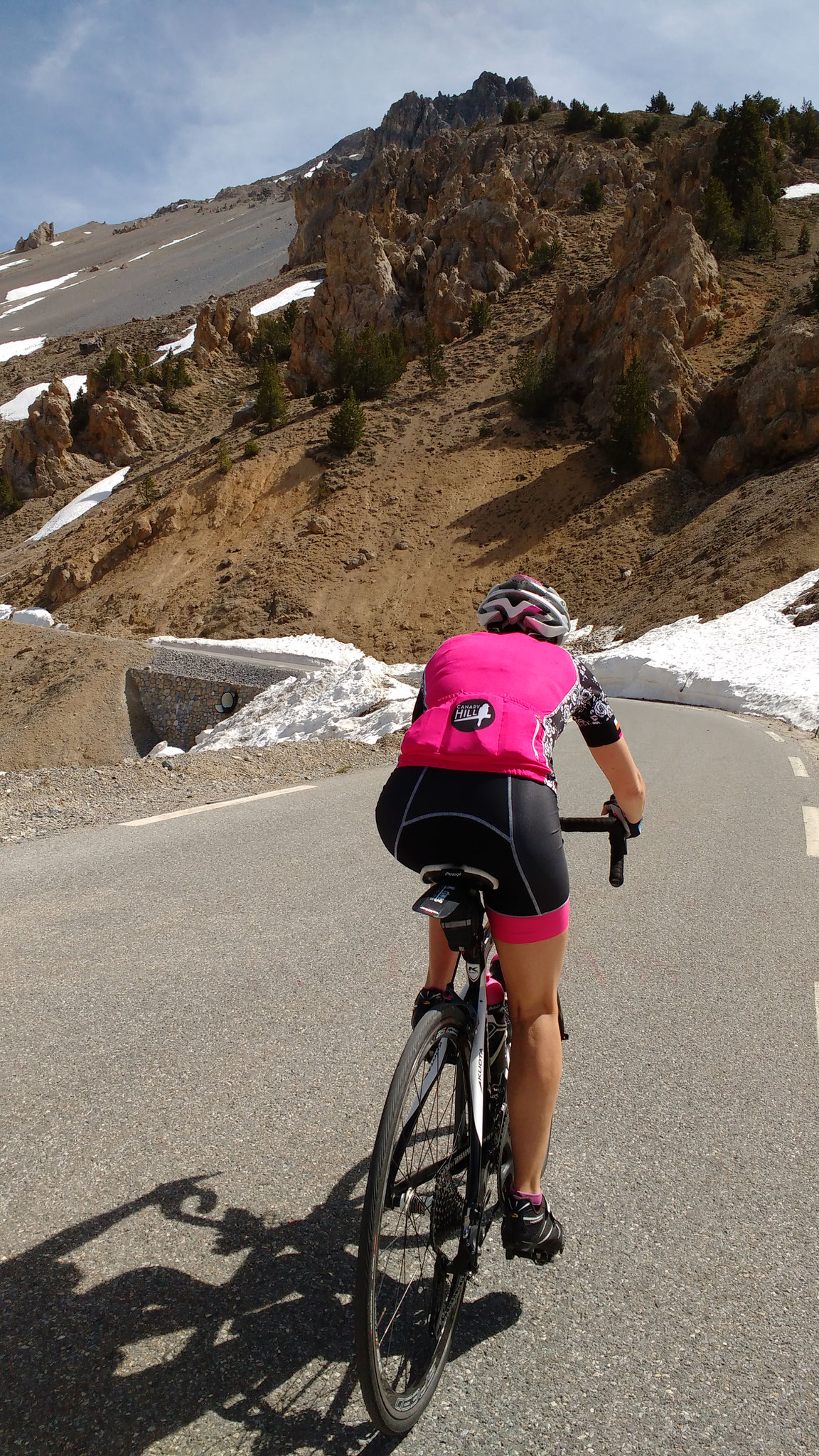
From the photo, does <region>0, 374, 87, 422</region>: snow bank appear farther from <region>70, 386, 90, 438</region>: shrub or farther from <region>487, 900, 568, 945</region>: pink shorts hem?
<region>487, 900, 568, 945</region>: pink shorts hem

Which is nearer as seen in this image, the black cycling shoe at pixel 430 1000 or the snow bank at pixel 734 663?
the black cycling shoe at pixel 430 1000

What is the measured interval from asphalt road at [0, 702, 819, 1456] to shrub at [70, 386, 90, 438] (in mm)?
60569

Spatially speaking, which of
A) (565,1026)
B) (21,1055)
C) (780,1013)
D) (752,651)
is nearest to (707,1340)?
(565,1026)

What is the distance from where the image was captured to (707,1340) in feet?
6.82

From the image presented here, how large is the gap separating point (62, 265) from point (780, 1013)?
161m

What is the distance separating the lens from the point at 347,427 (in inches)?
1775

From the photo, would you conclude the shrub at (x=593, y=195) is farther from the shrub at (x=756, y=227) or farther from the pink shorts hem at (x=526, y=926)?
the pink shorts hem at (x=526, y=926)

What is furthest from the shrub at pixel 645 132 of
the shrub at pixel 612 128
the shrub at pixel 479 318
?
the shrub at pixel 479 318

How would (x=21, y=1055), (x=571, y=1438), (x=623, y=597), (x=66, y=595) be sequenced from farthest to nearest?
(x=66, y=595) < (x=623, y=597) < (x=21, y=1055) < (x=571, y=1438)

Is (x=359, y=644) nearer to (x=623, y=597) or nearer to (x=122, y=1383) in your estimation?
(x=623, y=597)

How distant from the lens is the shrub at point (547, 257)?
6106cm

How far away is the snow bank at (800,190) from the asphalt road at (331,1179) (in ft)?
259

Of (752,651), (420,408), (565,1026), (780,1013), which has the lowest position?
(752,651)

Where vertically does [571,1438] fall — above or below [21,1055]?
below
